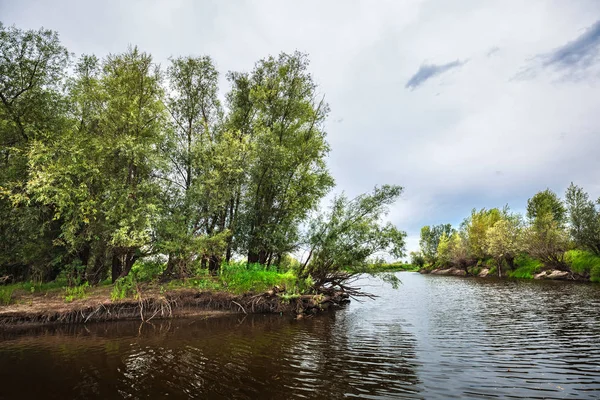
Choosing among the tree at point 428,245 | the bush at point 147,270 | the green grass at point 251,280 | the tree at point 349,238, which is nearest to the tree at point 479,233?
the tree at point 428,245

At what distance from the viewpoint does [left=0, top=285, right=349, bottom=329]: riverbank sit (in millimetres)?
17062

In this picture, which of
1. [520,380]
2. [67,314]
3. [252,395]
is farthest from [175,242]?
[520,380]

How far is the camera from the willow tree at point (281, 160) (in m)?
26.5

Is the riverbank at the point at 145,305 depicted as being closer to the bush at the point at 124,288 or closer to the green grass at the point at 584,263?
the bush at the point at 124,288

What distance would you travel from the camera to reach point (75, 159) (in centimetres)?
1848

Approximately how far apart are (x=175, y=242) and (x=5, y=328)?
9.74 metres

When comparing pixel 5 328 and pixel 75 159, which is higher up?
pixel 75 159

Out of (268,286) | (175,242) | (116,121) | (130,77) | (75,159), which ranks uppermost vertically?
(130,77)

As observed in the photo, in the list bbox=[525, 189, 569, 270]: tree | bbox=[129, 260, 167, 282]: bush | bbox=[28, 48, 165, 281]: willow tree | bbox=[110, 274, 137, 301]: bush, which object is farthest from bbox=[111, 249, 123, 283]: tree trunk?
bbox=[525, 189, 569, 270]: tree

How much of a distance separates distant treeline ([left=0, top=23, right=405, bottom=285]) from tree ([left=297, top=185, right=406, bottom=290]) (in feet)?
0.31

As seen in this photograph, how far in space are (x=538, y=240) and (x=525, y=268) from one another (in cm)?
1022

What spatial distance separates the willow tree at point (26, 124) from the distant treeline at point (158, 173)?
0.08 metres

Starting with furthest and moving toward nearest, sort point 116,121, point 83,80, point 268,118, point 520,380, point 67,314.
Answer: point 268,118 < point 83,80 < point 116,121 < point 67,314 < point 520,380

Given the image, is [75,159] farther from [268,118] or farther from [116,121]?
[268,118]
